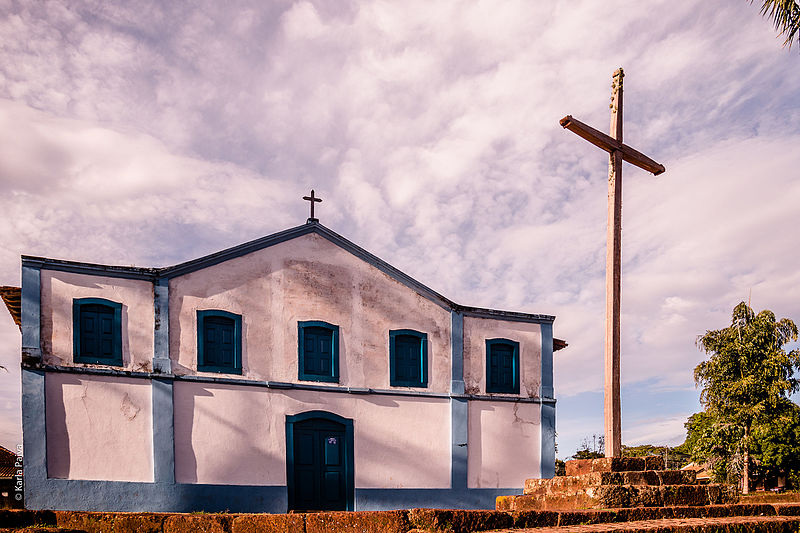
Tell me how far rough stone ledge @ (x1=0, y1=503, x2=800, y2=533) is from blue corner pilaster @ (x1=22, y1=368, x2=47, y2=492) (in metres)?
3.94

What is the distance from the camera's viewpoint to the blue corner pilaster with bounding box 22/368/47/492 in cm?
1159

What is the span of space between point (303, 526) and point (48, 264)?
7.60 m

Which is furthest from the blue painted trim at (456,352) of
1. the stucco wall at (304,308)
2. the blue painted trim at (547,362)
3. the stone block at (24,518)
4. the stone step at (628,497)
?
the stone block at (24,518)

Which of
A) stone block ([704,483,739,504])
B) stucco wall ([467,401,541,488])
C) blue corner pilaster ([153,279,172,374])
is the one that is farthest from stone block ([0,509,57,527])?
stucco wall ([467,401,541,488])

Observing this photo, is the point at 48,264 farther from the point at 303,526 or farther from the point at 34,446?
the point at 303,526

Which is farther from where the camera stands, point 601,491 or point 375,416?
point 375,416

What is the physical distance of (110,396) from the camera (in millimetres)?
12430

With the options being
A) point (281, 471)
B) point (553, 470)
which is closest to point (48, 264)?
point (281, 471)

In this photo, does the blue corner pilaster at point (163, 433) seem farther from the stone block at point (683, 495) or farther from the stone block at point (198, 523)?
the stone block at point (683, 495)

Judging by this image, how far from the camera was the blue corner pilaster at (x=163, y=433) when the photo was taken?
493 inches

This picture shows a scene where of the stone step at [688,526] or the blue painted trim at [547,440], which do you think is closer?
the stone step at [688,526]

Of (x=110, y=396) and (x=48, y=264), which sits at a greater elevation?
(x=48, y=264)

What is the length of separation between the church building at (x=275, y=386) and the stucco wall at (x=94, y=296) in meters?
0.02

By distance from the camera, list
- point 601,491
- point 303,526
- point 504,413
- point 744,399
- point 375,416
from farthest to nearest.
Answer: point 744,399
point 504,413
point 375,416
point 601,491
point 303,526
